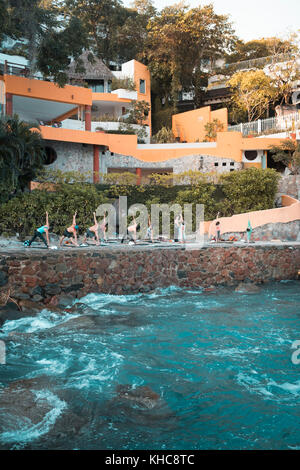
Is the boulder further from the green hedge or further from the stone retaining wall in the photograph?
the green hedge

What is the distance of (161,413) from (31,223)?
13548 mm

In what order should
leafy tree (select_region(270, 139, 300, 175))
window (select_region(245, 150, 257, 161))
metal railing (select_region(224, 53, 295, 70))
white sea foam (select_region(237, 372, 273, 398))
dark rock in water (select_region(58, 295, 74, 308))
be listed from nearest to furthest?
white sea foam (select_region(237, 372, 273, 398)) → dark rock in water (select_region(58, 295, 74, 308)) → leafy tree (select_region(270, 139, 300, 175)) → window (select_region(245, 150, 257, 161)) → metal railing (select_region(224, 53, 295, 70))

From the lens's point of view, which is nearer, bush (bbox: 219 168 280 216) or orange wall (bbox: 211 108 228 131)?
bush (bbox: 219 168 280 216)

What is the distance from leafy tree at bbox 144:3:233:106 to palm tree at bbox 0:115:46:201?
73.8 ft

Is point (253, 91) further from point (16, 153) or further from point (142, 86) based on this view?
point (16, 153)

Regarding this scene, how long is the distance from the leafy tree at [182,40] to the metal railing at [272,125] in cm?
807

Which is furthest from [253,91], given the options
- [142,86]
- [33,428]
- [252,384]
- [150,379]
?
[33,428]

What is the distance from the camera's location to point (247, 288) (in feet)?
→ 52.6

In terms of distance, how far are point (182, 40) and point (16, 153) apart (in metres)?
25.3

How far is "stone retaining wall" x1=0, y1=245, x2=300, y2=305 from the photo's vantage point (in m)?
12.8

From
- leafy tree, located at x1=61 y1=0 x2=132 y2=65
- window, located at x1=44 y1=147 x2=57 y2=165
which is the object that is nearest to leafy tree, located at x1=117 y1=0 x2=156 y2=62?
leafy tree, located at x1=61 y1=0 x2=132 y2=65

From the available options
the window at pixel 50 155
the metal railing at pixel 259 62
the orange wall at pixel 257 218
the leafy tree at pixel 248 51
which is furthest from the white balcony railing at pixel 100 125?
the orange wall at pixel 257 218

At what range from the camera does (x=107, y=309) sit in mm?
12703
